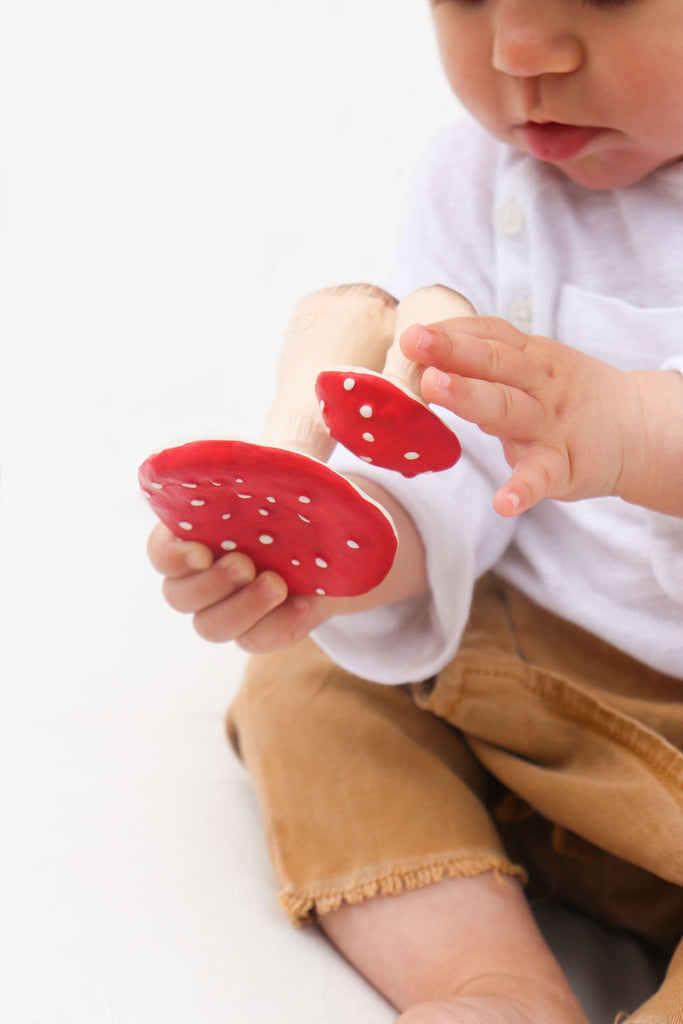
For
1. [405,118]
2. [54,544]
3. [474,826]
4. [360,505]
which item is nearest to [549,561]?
[474,826]

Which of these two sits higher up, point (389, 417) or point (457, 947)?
point (389, 417)

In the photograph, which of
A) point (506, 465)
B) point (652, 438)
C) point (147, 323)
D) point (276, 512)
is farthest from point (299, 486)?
point (147, 323)

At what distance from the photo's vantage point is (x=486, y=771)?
2.34 feet

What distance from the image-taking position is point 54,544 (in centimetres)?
87

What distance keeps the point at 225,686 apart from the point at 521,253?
1.14ft

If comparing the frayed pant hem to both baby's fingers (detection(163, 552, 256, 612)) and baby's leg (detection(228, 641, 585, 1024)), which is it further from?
baby's fingers (detection(163, 552, 256, 612))

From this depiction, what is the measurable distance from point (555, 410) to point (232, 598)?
0.60 feet

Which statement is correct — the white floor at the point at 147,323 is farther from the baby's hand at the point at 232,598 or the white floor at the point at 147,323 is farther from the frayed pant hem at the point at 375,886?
the baby's hand at the point at 232,598

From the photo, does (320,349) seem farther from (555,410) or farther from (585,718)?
(585,718)

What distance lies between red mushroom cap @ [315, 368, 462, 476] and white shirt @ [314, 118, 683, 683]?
0.16 m

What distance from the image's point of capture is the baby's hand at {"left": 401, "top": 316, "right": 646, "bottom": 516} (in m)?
0.44

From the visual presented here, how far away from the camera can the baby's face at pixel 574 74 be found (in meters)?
0.51

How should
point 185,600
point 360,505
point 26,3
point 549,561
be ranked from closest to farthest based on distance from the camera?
1. point 360,505
2. point 185,600
3. point 549,561
4. point 26,3

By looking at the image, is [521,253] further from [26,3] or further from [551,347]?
[26,3]
